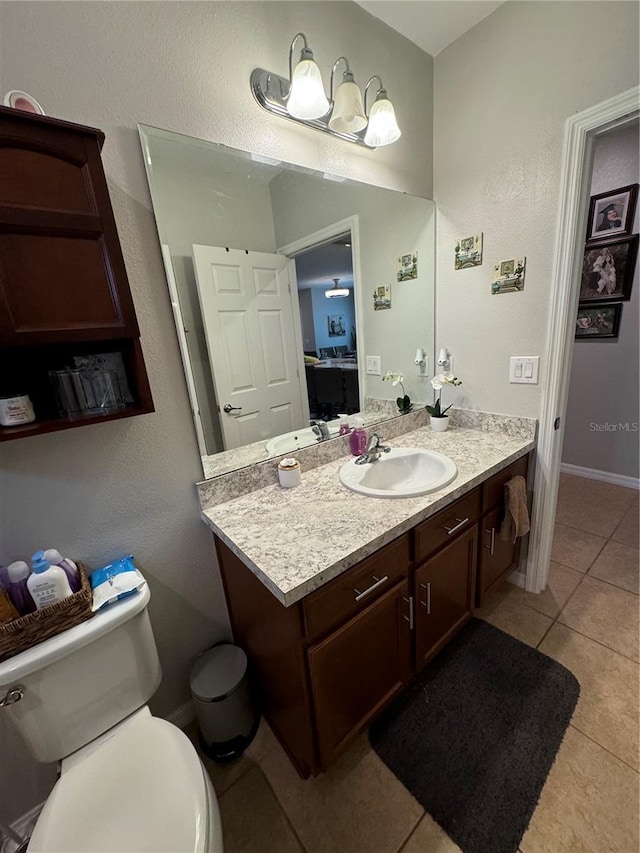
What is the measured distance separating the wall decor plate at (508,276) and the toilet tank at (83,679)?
182 cm

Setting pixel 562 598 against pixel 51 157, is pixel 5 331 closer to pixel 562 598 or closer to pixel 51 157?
pixel 51 157

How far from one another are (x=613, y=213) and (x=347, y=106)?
2.50 m

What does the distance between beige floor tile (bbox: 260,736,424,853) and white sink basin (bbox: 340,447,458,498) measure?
0.94 m

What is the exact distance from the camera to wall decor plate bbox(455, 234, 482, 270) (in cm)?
160

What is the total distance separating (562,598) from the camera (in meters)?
1.78

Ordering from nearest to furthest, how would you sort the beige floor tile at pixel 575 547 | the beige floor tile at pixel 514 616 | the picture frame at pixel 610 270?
the beige floor tile at pixel 514 616 → the beige floor tile at pixel 575 547 → the picture frame at pixel 610 270

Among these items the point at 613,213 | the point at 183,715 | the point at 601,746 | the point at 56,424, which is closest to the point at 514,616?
the point at 601,746

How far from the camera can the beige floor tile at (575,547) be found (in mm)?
2033

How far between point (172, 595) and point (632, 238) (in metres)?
3.62

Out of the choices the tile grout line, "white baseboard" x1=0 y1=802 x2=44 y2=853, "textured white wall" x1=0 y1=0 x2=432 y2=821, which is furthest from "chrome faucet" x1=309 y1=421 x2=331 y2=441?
"white baseboard" x1=0 y1=802 x2=44 y2=853


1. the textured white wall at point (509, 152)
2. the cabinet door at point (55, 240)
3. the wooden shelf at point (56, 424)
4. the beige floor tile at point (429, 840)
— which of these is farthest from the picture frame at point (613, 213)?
the beige floor tile at point (429, 840)

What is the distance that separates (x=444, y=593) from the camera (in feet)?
4.38

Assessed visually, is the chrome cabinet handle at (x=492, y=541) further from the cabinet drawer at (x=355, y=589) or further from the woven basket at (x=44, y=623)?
the woven basket at (x=44, y=623)

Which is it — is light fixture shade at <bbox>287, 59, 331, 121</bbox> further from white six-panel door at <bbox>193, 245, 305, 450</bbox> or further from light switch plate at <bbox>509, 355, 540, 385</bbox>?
light switch plate at <bbox>509, 355, 540, 385</bbox>
